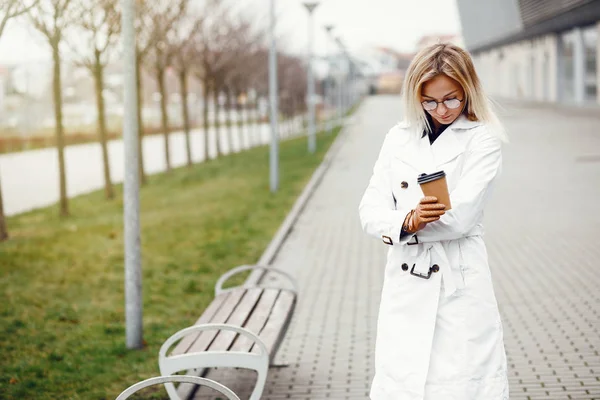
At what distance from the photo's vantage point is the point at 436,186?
2.95 meters

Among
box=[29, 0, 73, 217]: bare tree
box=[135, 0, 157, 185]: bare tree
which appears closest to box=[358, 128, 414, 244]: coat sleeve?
box=[29, 0, 73, 217]: bare tree

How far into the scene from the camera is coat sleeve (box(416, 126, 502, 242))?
10.3 ft

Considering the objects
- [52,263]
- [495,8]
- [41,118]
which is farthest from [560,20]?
[52,263]

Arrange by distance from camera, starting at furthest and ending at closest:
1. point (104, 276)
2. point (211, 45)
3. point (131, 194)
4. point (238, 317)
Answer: point (211, 45), point (104, 276), point (131, 194), point (238, 317)

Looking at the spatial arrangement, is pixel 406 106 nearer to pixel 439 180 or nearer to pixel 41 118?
pixel 439 180

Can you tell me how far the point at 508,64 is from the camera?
236 feet

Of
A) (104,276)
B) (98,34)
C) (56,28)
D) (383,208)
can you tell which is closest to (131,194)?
(104,276)

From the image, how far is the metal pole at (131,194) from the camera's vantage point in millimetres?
6383

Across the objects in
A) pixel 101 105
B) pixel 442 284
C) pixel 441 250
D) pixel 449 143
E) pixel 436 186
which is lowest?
pixel 442 284

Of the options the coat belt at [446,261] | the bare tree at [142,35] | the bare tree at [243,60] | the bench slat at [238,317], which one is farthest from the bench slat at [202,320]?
the bare tree at [243,60]

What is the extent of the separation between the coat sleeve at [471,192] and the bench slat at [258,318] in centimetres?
214

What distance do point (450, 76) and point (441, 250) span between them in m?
0.62

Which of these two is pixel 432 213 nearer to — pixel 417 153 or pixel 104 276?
pixel 417 153

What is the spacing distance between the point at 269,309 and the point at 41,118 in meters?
24.7
